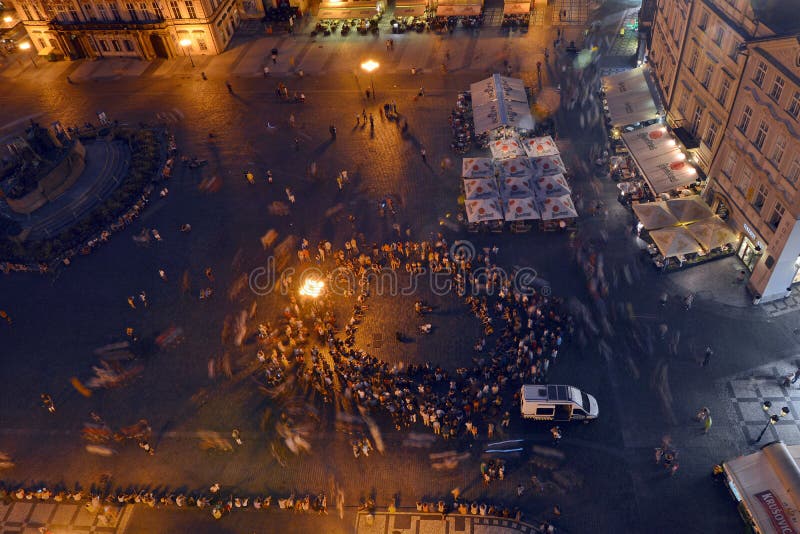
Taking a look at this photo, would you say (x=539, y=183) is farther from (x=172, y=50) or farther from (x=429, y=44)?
(x=172, y=50)

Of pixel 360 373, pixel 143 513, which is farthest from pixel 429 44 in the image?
pixel 143 513

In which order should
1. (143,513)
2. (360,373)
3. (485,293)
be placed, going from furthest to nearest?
(485,293) → (360,373) → (143,513)

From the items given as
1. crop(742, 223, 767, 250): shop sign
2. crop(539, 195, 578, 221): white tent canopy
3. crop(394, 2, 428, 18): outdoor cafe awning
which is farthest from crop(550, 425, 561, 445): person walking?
crop(394, 2, 428, 18): outdoor cafe awning

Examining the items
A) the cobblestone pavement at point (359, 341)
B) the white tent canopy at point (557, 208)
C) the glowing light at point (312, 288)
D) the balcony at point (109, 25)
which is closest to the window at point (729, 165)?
the cobblestone pavement at point (359, 341)

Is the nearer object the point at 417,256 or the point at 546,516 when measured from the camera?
the point at 546,516

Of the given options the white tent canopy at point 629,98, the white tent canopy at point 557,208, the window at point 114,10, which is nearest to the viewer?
the white tent canopy at point 557,208

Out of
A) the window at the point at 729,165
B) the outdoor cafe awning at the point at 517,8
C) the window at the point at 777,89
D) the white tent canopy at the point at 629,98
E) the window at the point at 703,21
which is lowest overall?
the window at the point at 777,89

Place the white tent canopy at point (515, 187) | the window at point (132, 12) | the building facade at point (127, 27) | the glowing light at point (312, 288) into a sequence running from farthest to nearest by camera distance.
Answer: the window at point (132, 12) → the building facade at point (127, 27) → the white tent canopy at point (515, 187) → the glowing light at point (312, 288)

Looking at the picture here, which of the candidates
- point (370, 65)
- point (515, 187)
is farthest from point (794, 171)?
point (370, 65)

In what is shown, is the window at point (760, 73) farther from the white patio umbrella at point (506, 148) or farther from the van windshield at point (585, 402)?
the van windshield at point (585, 402)
